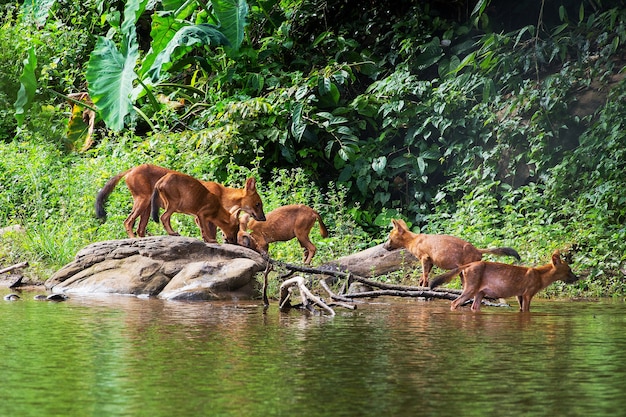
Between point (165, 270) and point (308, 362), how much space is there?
5439 mm

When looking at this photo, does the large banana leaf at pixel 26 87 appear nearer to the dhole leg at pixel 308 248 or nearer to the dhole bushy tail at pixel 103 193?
the dhole bushy tail at pixel 103 193

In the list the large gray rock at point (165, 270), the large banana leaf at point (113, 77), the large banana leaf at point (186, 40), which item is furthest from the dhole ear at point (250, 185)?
the large banana leaf at point (113, 77)

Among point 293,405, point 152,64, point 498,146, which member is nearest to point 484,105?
point 498,146

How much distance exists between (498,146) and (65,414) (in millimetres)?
11509

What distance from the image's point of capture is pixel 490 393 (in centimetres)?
504

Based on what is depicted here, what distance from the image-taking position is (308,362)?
6082 millimetres

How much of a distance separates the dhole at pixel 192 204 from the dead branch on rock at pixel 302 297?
2.38 m

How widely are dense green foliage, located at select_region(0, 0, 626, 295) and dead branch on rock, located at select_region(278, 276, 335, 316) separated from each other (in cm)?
398

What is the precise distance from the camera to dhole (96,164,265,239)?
39.0 feet

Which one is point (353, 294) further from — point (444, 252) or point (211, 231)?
point (211, 231)

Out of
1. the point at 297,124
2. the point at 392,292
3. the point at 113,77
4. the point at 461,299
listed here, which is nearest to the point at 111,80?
the point at 113,77

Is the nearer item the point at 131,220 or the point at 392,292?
the point at 392,292

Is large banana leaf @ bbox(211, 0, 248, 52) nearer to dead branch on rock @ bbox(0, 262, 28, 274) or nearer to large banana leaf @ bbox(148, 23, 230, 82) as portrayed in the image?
large banana leaf @ bbox(148, 23, 230, 82)

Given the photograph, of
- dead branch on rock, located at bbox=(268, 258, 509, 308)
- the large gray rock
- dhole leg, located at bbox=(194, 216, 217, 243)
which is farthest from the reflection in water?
dhole leg, located at bbox=(194, 216, 217, 243)
